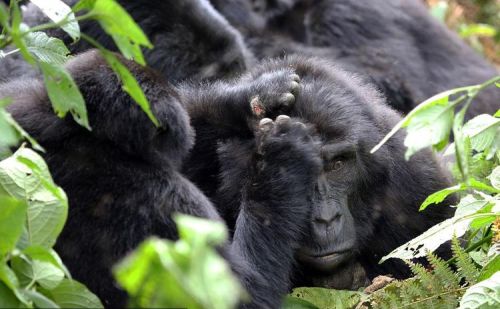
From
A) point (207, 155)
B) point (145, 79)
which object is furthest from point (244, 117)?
point (145, 79)

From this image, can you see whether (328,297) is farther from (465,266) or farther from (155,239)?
(155,239)

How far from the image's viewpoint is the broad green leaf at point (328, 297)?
3.43m

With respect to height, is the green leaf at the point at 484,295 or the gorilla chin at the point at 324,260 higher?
the green leaf at the point at 484,295

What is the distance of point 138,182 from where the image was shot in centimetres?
288

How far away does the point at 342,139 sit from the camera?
3.65m

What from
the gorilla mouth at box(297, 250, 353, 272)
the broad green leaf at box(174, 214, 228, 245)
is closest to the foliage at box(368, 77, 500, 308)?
the gorilla mouth at box(297, 250, 353, 272)

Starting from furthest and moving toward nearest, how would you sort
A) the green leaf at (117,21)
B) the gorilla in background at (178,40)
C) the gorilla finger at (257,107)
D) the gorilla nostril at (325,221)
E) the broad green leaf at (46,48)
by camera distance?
the gorilla in background at (178,40), the gorilla finger at (257,107), the gorilla nostril at (325,221), the broad green leaf at (46,48), the green leaf at (117,21)

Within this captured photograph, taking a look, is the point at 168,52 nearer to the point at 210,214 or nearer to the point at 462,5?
the point at 210,214

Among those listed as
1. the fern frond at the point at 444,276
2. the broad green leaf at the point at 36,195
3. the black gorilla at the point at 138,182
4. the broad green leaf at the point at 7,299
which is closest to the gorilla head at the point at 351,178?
the black gorilla at the point at 138,182

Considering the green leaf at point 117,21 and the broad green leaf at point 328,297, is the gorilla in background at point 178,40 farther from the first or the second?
the green leaf at point 117,21

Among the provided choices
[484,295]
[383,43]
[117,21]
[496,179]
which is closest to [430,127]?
[484,295]

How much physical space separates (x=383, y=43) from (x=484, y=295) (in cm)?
423

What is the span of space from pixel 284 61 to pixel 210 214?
120 cm

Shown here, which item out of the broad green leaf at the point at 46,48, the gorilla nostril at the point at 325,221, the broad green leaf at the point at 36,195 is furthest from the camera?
the gorilla nostril at the point at 325,221
